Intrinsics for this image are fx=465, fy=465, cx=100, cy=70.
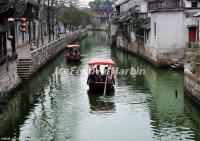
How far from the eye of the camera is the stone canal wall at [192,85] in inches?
1020

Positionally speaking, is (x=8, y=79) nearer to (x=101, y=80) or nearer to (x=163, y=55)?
(x=101, y=80)

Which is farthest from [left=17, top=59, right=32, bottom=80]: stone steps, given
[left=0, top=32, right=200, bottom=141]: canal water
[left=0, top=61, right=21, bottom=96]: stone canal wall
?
[left=0, top=61, right=21, bottom=96]: stone canal wall

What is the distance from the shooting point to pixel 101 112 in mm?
26625

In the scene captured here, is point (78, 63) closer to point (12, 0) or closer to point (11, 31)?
point (11, 31)

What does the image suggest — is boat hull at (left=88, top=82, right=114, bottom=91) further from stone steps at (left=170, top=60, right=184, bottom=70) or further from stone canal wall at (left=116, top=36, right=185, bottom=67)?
stone canal wall at (left=116, top=36, right=185, bottom=67)

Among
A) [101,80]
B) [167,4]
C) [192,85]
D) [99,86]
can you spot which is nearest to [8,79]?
[99,86]

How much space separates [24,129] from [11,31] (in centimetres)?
2636

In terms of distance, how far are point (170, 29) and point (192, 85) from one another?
723 inches

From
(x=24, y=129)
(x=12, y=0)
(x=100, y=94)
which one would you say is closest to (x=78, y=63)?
(x=12, y=0)

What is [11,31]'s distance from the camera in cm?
4784

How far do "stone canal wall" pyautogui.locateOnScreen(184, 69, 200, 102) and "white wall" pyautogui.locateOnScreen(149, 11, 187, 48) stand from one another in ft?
52.0

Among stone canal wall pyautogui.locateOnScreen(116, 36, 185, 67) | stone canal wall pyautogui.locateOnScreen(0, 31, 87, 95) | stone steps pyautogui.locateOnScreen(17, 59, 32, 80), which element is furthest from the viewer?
stone canal wall pyautogui.locateOnScreen(116, 36, 185, 67)

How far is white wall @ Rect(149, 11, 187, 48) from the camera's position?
44.8m

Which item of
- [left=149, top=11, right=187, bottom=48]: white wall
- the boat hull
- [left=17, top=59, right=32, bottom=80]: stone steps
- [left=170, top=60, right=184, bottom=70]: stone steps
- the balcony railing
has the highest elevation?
the balcony railing
